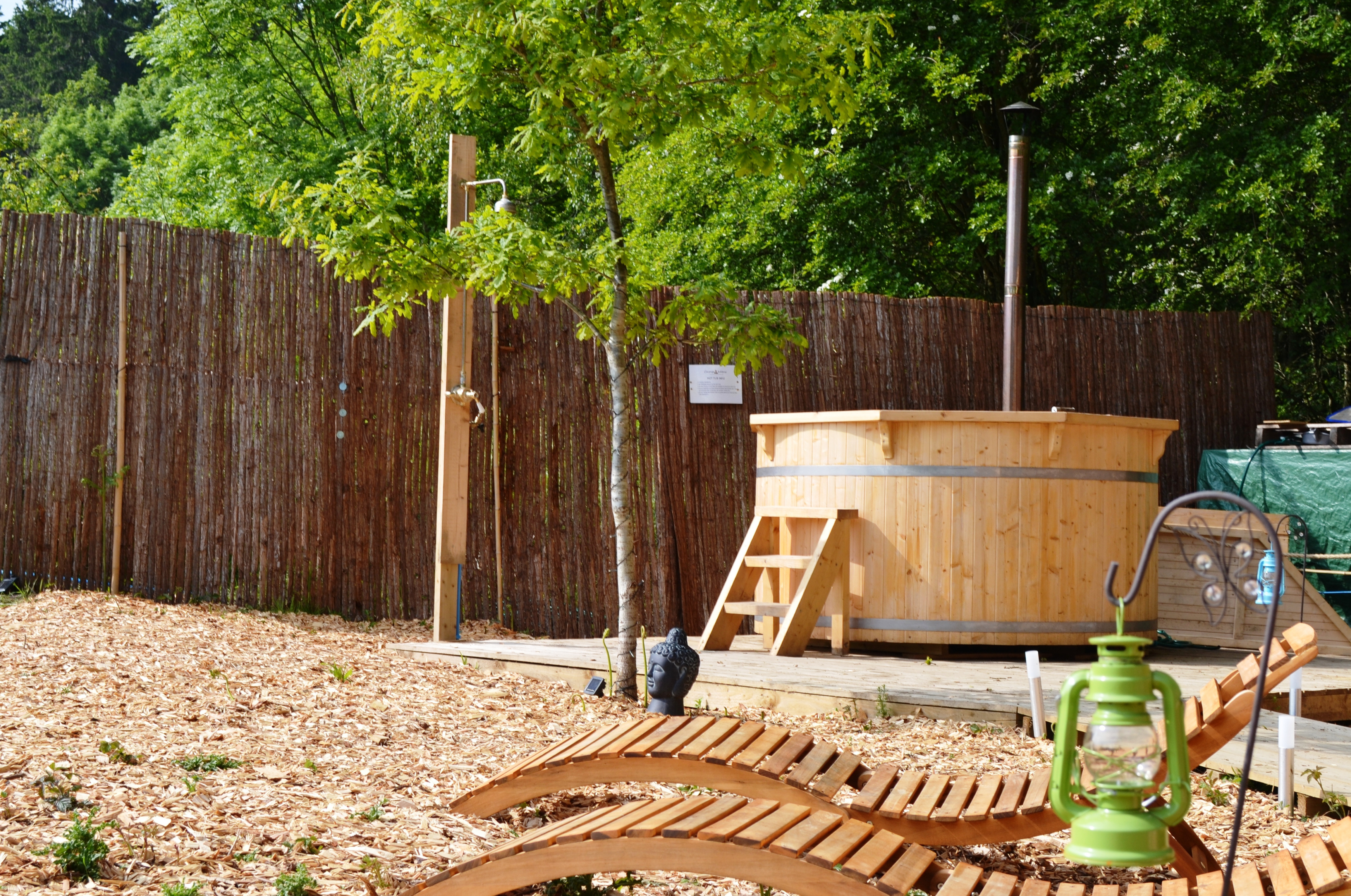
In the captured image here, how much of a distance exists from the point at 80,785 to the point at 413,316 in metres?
4.64

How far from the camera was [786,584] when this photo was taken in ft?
21.5

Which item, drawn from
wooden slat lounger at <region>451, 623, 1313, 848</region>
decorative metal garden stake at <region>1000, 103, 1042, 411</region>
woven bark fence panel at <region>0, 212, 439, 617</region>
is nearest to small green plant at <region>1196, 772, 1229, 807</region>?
wooden slat lounger at <region>451, 623, 1313, 848</region>

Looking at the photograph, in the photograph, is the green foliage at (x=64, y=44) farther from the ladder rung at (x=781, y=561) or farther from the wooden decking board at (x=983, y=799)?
the wooden decking board at (x=983, y=799)

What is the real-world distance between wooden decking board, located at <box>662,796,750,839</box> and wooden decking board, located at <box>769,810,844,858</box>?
0.50 ft

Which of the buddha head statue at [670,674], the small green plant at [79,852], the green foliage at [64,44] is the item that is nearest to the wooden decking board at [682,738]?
the buddha head statue at [670,674]

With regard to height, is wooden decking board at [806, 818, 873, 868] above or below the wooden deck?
above

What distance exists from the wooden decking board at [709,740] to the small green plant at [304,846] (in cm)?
94

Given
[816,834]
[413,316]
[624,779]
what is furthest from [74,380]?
[816,834]

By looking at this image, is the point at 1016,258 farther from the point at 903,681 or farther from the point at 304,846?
the point at 304,846

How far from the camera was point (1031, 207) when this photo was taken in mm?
11094

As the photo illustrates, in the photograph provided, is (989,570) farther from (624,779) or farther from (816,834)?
(816,834)

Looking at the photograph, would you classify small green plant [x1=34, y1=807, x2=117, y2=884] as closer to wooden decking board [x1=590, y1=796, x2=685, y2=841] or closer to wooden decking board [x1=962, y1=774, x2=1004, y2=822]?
wooden decking board [x1=590, y1=796, x2=685, y2=841]

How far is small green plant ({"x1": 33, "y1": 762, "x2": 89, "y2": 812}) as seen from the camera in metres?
3.01

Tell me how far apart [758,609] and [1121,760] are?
15.8 ft
